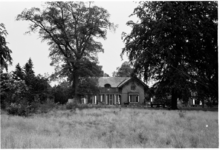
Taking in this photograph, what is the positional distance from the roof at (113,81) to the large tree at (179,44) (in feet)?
86.5

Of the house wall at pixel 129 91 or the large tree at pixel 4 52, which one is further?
the house wall at pixel 129 91

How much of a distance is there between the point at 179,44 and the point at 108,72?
6371mm

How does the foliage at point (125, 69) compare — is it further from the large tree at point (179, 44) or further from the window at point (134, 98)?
the window at point (134, 98)

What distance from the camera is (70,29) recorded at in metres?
28.9

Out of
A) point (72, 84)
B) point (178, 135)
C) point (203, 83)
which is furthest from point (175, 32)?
point (72, 84)

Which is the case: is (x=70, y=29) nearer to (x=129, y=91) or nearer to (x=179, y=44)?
(x=179, y=44)

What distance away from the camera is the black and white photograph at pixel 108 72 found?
31.3 feet

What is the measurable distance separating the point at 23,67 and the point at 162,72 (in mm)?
11474

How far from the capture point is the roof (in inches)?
1957

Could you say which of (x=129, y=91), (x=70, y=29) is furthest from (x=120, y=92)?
(x=70, y=29)

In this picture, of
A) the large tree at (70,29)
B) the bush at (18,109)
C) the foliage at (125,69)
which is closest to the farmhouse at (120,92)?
the foliage at (125,69)

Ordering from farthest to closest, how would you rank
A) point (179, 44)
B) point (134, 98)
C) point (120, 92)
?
1. point (120, 92)
2. point (134, 98)
3. point (179, 44)

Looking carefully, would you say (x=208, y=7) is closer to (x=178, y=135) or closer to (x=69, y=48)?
(x=178, y=135)

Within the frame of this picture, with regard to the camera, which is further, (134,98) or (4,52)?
(134,98)
